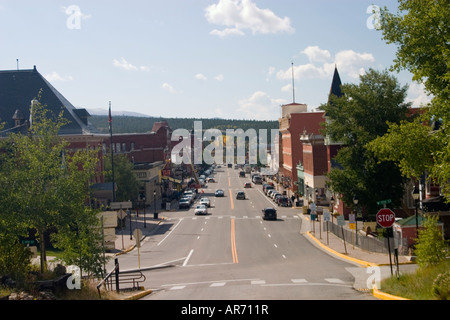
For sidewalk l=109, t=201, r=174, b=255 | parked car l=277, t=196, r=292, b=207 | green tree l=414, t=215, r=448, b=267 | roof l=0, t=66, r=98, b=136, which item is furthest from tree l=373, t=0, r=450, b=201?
parked car l=277, t=196, r=292, b=207

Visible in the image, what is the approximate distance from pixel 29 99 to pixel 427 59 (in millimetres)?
47662

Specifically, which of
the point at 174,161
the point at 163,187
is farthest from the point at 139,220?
the point at 174,161

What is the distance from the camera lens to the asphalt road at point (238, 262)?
18656mm

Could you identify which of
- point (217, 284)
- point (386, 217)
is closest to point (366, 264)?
point (217, 284)

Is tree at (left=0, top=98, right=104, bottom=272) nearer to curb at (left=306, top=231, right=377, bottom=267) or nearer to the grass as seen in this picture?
the grass

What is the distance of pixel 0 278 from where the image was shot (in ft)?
55.3

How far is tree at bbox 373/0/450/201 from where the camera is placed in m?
21.1

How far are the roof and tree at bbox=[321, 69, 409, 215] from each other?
3112 cm

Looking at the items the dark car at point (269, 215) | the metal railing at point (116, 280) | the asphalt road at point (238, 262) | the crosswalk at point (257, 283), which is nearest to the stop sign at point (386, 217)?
the asphalt road at point (238, 262)

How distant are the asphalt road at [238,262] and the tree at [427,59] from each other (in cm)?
625

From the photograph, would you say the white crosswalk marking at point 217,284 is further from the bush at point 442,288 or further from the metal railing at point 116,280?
the bush at point 442,288
